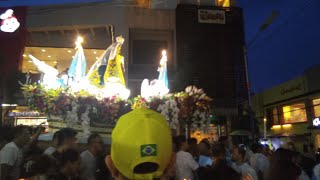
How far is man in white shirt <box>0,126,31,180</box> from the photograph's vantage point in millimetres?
5004

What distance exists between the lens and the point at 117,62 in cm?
795

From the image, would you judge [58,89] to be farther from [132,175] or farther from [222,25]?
[222,25]

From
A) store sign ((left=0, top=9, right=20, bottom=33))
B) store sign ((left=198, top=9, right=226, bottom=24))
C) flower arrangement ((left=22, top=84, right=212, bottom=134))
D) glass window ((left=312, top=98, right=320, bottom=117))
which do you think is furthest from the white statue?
glass window ((left=312, top=98, right=320, bottom=117))

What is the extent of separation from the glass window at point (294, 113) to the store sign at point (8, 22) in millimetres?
20148

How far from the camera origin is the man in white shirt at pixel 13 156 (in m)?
5.00

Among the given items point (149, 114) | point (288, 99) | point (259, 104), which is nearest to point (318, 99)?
point (288, 99)

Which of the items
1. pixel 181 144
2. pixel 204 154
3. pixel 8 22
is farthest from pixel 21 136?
pixel 8 22

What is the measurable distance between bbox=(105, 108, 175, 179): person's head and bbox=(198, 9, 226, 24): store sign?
20166 millimetres

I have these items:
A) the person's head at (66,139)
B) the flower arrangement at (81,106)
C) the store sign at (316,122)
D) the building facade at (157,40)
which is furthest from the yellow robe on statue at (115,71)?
the store sign at (316,122)

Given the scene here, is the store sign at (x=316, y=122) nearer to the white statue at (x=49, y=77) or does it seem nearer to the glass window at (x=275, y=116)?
the glass window at (x=275, y=116)

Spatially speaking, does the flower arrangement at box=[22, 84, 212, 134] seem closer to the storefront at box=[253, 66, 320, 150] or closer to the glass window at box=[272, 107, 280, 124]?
the storefront at box=[253, 66, 320, 150]

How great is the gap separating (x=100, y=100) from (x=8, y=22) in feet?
→ 30.3

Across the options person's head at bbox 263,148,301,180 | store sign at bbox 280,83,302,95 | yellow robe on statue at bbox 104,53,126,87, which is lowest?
person's head at bbox 263,148,301,180

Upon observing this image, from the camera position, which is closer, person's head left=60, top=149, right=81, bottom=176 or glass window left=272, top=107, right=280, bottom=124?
person's head left=60, top=149, right=81, bottom=176
